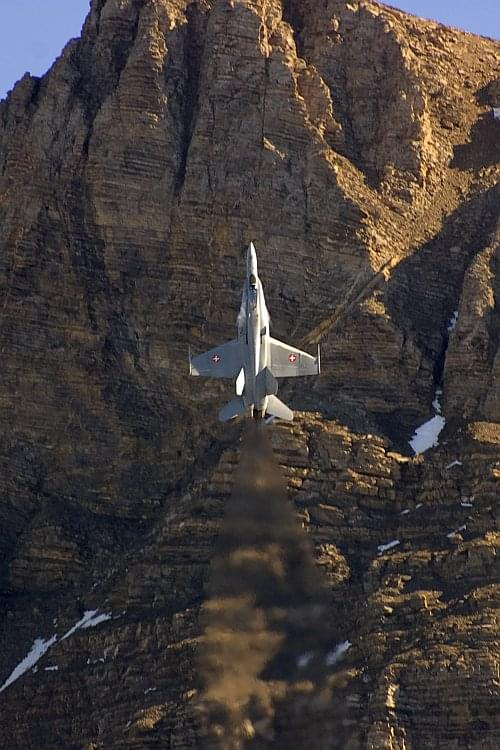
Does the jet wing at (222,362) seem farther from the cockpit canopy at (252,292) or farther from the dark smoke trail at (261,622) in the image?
the dark smoke trail at (261,622)

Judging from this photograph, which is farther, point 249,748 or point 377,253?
point 377,253

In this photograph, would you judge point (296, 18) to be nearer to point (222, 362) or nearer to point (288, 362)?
point (288, 362)

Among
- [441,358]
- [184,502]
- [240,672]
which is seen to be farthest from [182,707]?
[441,358]

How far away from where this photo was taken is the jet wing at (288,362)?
429 feet

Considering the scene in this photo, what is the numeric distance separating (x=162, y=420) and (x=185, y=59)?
19053mm

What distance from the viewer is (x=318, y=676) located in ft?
415

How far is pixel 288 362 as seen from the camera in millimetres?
→ 131000

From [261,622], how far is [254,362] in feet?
37.6

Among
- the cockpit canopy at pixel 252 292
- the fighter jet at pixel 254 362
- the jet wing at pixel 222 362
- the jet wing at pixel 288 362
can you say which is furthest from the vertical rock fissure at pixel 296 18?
the jet wing at pixel 222 362

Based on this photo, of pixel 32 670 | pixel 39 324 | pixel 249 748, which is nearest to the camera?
pixel 249 748

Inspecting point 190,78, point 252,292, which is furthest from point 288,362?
point 190,78

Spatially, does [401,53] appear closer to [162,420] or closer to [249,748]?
[162,420]

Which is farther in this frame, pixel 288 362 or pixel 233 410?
pixel 288 362

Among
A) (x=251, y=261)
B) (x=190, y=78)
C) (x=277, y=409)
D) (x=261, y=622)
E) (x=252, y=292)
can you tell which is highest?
(x=190, y=78)
